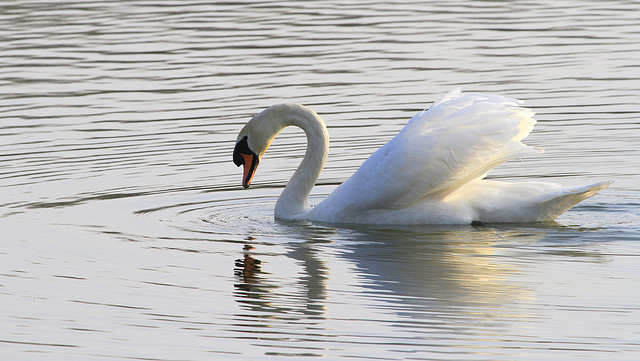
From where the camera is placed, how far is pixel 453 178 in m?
9.68

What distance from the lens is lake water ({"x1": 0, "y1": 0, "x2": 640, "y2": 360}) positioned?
23.1 ft

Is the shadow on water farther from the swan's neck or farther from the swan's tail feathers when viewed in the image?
the swan's neck

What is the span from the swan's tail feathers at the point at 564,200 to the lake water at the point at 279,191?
0.12 metres

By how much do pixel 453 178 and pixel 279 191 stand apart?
8.25 feet

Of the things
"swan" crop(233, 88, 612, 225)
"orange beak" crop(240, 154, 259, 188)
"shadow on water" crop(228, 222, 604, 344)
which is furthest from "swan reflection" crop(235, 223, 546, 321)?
"orange beak" crop(240, 154, 259, 188)

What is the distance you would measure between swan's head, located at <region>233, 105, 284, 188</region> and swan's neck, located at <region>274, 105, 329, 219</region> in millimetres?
109

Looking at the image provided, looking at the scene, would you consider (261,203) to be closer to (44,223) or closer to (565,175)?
(44,223)

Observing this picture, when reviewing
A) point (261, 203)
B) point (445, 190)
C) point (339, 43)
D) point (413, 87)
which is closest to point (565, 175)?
point (445, 190)

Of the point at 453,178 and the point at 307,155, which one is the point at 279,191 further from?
the point at 453,178

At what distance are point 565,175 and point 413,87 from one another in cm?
457

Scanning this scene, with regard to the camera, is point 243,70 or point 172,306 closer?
point 172,306

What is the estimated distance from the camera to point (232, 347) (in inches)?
266

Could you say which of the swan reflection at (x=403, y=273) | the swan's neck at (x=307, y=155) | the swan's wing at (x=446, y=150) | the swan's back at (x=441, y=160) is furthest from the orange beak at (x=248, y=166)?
the swan's wing at (x=446, y=150)

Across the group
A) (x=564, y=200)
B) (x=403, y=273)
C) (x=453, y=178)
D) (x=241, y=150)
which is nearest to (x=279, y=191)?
(x=241, y=150)
